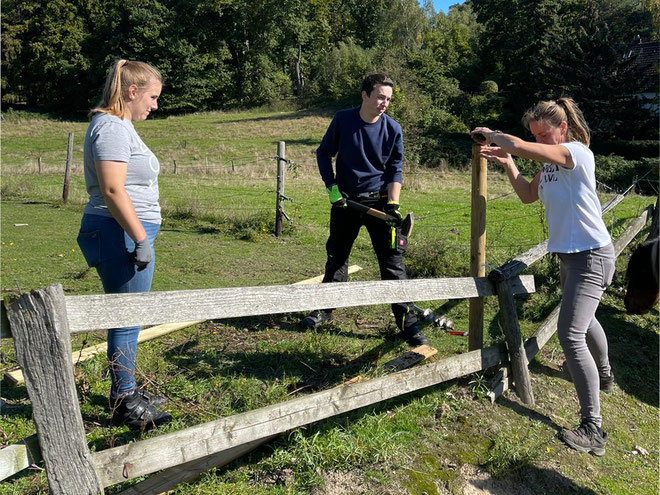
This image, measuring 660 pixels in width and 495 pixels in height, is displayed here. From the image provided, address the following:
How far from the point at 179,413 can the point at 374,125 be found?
2.77 metres

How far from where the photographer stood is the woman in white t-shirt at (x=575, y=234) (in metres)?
3.71

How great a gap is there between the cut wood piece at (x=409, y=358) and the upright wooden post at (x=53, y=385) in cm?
241

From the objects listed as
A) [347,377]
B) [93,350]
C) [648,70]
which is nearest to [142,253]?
[93,350]

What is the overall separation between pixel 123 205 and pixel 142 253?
0.95 feet

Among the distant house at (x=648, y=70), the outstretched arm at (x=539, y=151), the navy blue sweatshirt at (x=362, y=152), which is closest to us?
the outstretched arm at (x=539, y=151)

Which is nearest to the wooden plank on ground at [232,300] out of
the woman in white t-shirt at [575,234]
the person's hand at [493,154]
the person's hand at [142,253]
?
the person's hand at [142,253]

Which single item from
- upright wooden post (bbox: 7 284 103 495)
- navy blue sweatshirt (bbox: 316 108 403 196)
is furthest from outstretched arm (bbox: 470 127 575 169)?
upright wooden post (bbox: 7 284 103 495)

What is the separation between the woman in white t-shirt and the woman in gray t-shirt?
7.33ft

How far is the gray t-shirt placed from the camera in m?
3.03

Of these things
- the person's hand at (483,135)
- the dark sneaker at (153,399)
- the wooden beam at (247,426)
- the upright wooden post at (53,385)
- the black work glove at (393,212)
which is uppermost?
the person's hand at (483,135)

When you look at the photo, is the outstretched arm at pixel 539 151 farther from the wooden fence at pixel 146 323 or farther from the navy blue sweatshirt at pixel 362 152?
the navy blue sweatshirt at pixel 362 152

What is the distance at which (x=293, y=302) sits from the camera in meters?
3.07

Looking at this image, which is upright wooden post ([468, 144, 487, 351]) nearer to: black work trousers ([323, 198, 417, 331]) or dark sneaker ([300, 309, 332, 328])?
black work trousers ([323, 198, 417, 331])

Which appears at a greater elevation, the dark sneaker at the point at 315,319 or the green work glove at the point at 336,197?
the green work glove at the point at 336,197
